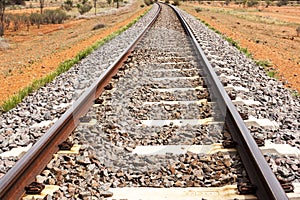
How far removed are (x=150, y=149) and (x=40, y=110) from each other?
2.20 meters

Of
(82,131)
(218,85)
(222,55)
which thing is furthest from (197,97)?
(222,55)

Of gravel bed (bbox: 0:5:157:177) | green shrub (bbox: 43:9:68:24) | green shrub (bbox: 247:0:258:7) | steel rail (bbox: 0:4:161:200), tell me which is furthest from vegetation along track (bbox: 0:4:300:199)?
green shrub (bbox: 247:0:258:7)

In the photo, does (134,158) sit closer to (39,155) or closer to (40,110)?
(39,155)

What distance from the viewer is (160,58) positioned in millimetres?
8133

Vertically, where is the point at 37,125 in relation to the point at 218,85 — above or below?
below

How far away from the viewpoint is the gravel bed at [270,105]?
334 centimetres

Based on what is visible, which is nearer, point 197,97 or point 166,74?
point 197,97

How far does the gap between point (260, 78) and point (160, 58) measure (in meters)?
2.27

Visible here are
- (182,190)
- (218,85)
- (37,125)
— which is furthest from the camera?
(218,85)

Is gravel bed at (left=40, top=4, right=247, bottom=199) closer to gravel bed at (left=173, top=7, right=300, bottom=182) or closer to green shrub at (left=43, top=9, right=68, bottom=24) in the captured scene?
gravel bed at (left=173, top=7, right=300, bottom=182)

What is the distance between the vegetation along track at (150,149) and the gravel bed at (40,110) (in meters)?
0.42

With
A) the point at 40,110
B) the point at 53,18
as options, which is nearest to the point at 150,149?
the point at 40,110

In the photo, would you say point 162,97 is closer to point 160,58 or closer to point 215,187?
point 215,187

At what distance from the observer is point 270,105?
5188 mm
